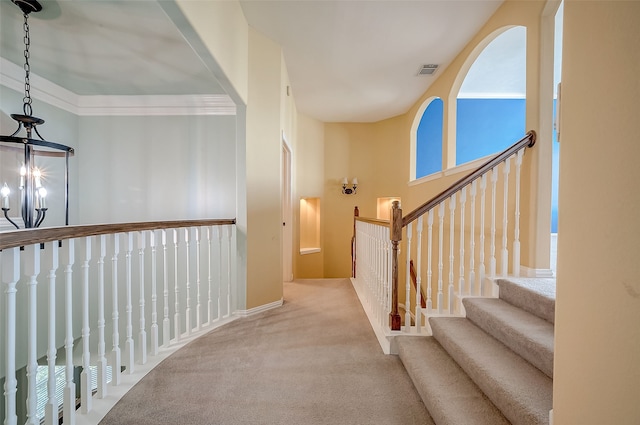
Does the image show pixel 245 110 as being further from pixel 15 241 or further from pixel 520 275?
pixel 520 275

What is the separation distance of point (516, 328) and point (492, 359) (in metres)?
0.23

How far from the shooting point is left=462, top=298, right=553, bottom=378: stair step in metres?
1.42

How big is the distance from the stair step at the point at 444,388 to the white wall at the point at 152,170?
2439 mm

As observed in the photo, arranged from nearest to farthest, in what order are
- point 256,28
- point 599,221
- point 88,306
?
point 599,221, point 88,306, point 256,28

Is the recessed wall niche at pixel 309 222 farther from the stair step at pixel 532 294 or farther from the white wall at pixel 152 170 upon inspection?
the stair step at pixel 532 294

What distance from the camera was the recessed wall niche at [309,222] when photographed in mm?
6527

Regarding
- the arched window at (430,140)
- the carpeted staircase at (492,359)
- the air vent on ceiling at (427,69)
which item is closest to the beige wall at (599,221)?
the carpeted staircase at (492,359)

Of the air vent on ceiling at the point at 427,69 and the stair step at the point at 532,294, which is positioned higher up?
the air vent on ceiling at the point at 427,69

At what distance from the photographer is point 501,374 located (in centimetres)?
143

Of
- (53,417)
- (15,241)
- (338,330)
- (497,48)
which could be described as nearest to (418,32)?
(497,48)

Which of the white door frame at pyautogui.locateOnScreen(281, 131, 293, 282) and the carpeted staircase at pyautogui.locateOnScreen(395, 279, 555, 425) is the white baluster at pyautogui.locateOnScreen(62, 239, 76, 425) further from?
the white door frame at pyautogui.locateOnScreen(281, 131, 293, 282)

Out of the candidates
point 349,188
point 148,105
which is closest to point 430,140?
point 349,188

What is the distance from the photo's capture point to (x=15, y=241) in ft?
3.50

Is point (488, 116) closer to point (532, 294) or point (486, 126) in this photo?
point (486, 126)
